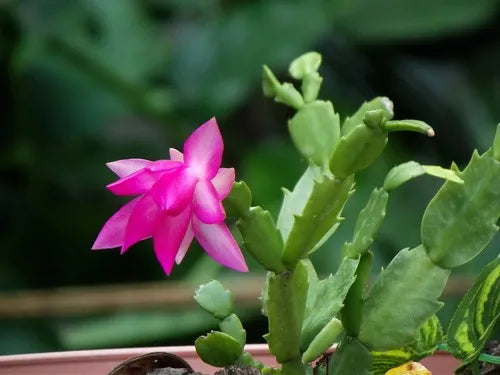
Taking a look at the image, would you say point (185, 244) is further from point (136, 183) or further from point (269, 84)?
point (269, 84)

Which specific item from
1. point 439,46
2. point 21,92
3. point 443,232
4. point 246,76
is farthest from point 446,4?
point 443,232

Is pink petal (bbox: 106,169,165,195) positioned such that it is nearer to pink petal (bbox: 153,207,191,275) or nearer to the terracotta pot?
pink petal (bbox: 153,207,191,275)

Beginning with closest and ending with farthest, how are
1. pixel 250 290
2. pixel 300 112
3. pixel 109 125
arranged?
pixel 300 112
pixel 250 290
pixel 109 125

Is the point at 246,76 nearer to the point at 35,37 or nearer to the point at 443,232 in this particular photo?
the point at 35,37

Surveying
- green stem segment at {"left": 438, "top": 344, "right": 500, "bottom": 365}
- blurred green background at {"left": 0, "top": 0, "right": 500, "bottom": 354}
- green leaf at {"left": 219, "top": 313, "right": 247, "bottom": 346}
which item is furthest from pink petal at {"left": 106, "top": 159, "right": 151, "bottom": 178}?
blurred green background at {"left": 0, "top": 0, "right": 500, "bottom": 354}

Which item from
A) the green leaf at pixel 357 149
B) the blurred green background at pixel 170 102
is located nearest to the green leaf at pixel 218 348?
the green leaf at pixel 357 149
